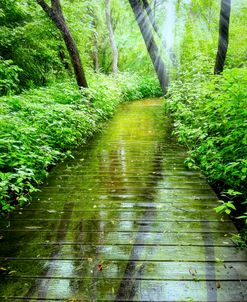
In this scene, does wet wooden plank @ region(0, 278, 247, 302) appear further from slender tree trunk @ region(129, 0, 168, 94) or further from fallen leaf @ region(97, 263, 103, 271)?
slender tree trunk @ region(129, 0, 168, 94)

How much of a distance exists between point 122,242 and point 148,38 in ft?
32.8

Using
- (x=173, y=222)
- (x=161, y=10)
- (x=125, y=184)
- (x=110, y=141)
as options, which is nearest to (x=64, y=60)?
(x=110, y=141)

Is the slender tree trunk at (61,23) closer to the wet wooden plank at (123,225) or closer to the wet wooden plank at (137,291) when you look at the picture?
the wet wooden plank at (123,225)

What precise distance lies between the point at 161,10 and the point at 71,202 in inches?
744

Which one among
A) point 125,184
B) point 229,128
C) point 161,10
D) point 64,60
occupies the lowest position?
point 125,184

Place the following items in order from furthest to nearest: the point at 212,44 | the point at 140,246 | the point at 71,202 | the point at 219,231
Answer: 1. the point at 212,44
2. the point at 71,202
3. the point at 219,231
4. the point at 140,246

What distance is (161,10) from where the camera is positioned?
19078 mm

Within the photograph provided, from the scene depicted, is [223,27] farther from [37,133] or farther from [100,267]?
[100,267]

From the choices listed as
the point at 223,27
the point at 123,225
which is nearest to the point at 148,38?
the point at 223,27

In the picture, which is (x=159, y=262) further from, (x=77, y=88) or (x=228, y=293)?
(x=77, y=88)

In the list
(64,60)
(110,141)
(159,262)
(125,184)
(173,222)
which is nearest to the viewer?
(159,262)

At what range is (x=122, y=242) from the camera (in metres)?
2.88

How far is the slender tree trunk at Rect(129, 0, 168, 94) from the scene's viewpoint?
1066 centimetres

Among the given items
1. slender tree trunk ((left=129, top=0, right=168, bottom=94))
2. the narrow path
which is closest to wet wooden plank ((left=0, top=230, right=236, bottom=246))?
the narrow path
